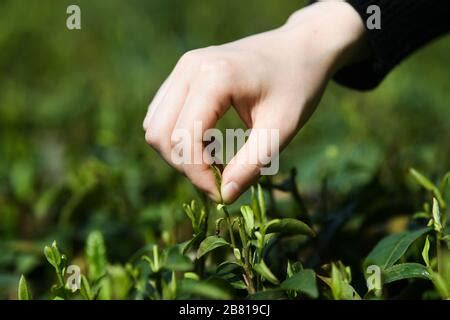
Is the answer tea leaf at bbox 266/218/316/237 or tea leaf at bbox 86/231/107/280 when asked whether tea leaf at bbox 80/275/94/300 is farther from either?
tea leaf at bbox 266/218/316/237

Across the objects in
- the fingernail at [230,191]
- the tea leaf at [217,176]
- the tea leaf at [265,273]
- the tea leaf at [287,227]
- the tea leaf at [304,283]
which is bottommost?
the tea leaf at [304,283]

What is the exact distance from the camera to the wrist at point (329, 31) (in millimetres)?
1283

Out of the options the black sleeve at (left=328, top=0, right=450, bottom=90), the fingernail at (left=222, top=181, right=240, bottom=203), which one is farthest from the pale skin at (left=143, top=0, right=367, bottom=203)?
the black sleeve at (left=328, top=0, right=450, bottom=90)

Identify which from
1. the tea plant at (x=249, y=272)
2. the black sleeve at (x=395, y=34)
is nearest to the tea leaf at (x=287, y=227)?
the tea plant at (x=249, y=272)

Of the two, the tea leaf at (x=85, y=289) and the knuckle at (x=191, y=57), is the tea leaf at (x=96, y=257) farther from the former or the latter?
the knuckle at (x=191, y=57)

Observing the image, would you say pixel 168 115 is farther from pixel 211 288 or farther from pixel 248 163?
pixel 211 288

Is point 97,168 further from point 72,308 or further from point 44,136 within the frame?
point 72,308

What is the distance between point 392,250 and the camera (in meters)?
1.23

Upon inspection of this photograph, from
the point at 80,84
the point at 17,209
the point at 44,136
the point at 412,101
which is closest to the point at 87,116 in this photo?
the point at 44,136

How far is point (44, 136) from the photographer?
2717 millimetres

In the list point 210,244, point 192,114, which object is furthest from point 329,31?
point 210,244

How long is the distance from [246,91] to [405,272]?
38 cm

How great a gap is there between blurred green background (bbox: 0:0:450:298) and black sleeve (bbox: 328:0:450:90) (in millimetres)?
266

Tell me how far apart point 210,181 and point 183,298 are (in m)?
0.19
